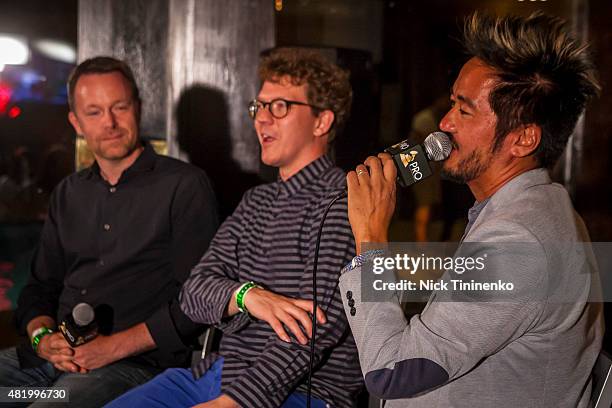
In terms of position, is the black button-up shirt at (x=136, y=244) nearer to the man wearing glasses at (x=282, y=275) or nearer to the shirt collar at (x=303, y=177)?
the man wearing glasses at (x=282, y=275)

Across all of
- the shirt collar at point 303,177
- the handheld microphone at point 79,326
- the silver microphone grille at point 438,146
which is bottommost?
the handheld microphone at point 79,326

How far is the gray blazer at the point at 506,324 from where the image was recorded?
4.17 feet

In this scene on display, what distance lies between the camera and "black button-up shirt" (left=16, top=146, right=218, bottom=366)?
90.7 inches

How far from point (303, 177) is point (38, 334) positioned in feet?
3.42

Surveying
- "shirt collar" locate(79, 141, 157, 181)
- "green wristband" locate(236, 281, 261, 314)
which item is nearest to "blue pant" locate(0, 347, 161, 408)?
"green wristband" locate(236, 281, 261, 314)

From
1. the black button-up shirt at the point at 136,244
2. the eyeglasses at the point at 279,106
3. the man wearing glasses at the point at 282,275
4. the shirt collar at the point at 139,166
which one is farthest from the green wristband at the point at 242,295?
the shirt collar at the point at 139,166

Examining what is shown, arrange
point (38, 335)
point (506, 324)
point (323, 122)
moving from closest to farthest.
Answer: point (506, 324)
point (323, 122)
point (38, 335)

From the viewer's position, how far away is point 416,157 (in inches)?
57.0

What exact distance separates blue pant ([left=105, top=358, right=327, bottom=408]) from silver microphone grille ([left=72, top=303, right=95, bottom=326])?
299mm

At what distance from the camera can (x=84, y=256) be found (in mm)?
2404

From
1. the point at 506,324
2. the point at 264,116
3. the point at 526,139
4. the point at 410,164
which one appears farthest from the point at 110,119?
the point at 506,324

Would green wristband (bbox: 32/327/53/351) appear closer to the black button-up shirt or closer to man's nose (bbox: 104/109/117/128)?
the black button-up shirt

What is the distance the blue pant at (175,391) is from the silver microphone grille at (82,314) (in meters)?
0.30

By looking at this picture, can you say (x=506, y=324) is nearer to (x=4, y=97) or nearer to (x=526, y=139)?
(x=526, y=139)
